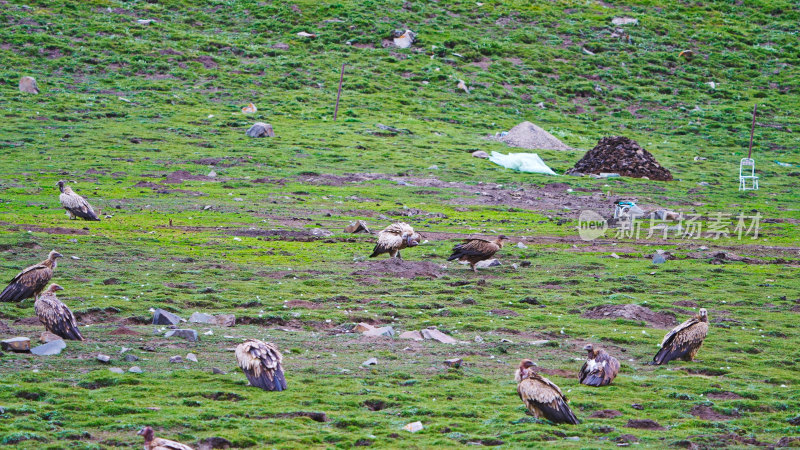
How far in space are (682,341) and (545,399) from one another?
369 centimetres

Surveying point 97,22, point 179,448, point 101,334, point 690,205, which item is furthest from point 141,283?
point 97,22

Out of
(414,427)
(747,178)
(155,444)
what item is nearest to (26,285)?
(155,444)

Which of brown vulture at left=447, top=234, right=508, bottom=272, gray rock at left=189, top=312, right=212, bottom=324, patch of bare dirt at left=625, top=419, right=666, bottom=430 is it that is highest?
brown vulture at left=447, top=234, right=508, bottom=272

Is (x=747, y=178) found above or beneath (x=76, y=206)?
above

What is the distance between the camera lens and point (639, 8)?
62.2m

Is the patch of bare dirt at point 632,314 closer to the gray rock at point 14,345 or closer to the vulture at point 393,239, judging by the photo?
the vulture at point 393,239

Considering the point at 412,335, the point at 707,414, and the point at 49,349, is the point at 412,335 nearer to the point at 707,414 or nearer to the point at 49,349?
the point at 707,414

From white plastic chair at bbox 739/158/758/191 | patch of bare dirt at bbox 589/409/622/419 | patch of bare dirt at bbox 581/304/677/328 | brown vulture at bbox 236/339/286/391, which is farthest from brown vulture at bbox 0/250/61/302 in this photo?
white plastic chair at bbox 739/158/758/191

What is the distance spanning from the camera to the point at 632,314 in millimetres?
14219

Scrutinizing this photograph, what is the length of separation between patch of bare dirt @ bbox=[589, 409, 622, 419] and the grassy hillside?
12cm

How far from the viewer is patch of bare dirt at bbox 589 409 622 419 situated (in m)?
9.23

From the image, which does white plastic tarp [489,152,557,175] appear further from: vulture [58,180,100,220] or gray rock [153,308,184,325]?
gray rock [153,308,184,325]

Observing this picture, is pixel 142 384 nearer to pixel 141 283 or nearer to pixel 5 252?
pixel 141 283

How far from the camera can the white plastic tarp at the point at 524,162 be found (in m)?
32.7
